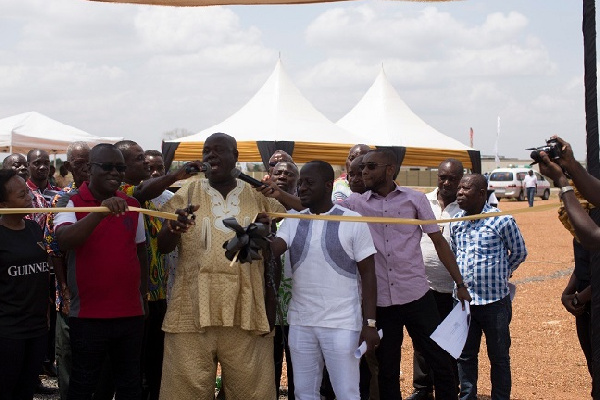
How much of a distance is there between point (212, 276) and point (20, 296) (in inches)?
49.9

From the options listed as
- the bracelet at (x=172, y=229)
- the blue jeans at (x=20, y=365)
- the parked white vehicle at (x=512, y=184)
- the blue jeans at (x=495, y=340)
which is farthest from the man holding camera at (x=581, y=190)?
the parked white vehicle at (x=512, y=184)

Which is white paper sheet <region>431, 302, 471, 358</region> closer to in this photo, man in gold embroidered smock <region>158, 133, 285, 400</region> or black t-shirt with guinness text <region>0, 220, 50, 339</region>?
man in gold embroidered smock <region>158, 133, 285, 400</region>

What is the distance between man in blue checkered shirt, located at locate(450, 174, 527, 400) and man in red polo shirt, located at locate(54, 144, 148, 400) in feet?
8.77

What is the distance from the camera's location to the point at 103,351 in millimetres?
4820

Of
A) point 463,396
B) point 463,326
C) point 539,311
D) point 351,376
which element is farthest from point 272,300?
point 539,311

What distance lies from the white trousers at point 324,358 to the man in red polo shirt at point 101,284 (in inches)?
40.8

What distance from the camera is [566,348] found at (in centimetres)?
Result: 898

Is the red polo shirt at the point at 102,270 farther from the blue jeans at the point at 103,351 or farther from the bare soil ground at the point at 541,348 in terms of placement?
the bare soil ground at the point at 541,348

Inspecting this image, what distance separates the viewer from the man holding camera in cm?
348

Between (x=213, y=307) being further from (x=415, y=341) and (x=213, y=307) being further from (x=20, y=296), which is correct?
(x=415, y=341)

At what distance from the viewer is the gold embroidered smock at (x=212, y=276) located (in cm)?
471

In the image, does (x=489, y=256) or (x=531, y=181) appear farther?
(x=531, y=181)

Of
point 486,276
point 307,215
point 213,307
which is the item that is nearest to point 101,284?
point 213,307

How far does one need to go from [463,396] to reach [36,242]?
3512 mm
